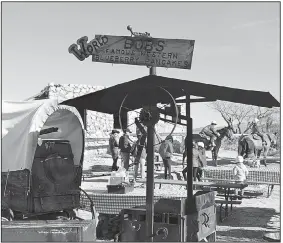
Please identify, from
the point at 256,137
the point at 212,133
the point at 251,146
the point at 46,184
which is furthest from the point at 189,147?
the point at 212,133

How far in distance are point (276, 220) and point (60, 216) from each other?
423 centimetres

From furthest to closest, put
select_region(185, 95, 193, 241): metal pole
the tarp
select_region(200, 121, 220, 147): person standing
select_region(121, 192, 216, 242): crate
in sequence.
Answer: select_region(200, 121, 220, 147): person standing
the tarp
select_region(185, 95, 193, 241): metal pole
select_region(121, 192, 216, 242): crate

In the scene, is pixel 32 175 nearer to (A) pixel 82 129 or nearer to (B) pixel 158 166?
(A) pixel 82 129

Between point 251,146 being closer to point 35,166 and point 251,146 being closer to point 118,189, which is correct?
point 118,189

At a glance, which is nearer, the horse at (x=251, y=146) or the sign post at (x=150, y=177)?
the sign post at (x=150, y=177)

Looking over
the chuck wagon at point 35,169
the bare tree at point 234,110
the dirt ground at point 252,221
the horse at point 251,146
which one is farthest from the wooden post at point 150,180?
the bare tree at point 234,110

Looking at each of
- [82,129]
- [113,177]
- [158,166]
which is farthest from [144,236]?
[158,166]

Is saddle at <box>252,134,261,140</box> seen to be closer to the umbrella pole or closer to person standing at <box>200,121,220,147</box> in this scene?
person standing at <box>200,121,220,147</box>

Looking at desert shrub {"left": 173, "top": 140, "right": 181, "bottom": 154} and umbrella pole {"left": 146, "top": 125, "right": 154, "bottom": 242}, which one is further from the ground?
desert shrub {"left": 173, "top": 140, "right": 181, "bottom": 154}

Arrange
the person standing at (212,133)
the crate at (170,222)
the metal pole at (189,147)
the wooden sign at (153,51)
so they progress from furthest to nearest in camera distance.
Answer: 1. the person standing at (212,133)
2. the metal pole at (189,147)
3. the crate at (170,222)
4. the wooden sign at (153,51)

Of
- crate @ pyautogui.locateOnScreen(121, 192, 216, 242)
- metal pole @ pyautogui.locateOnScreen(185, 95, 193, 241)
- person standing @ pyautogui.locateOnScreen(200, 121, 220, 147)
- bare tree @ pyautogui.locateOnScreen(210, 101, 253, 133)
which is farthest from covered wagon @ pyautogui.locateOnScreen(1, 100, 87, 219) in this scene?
bare tree @ pyautogui.locateOnScreen(210, 101, 253, 133)

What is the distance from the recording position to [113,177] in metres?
9.31

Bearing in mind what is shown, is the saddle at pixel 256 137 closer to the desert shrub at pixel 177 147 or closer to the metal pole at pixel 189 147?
the desert shrub at pixel 177 147

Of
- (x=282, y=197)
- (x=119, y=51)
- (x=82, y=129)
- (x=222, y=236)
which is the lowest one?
(x=222, y=236)
